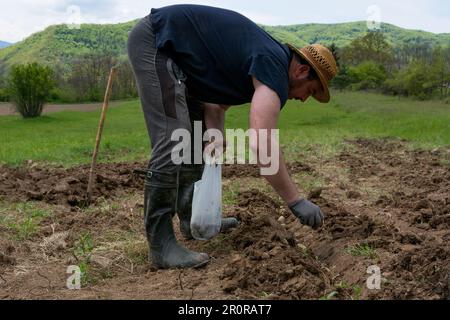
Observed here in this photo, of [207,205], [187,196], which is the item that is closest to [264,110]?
[207,205]

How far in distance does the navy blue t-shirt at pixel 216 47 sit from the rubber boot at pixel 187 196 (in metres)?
0.76

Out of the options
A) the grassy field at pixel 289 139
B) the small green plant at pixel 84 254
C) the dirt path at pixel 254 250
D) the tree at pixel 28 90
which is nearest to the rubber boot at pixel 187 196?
the dirt path at pixel 254 250

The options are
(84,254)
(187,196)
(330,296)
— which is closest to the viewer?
(330,296)

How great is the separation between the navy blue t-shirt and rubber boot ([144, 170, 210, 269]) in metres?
0.63

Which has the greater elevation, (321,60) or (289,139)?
(321,60)

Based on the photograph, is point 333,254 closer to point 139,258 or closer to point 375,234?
point 375,234

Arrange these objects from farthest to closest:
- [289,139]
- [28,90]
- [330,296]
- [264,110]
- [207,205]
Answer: [28,90]
[289,139]
[207,205]
[264,110]
[330,296]

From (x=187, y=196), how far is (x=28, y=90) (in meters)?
34.9

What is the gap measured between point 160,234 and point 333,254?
1131 millimetres

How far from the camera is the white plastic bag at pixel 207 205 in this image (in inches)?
137

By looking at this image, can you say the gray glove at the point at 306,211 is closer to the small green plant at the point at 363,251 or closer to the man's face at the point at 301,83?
the small green plant at the point at 363,251

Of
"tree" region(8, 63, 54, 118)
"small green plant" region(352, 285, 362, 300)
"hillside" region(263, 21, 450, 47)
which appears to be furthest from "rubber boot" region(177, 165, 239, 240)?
"hillside" region(263, 21, 450, 47)

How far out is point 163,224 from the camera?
3.35 m

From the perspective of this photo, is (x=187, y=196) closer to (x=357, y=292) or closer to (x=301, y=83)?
(x=301, y=83)
